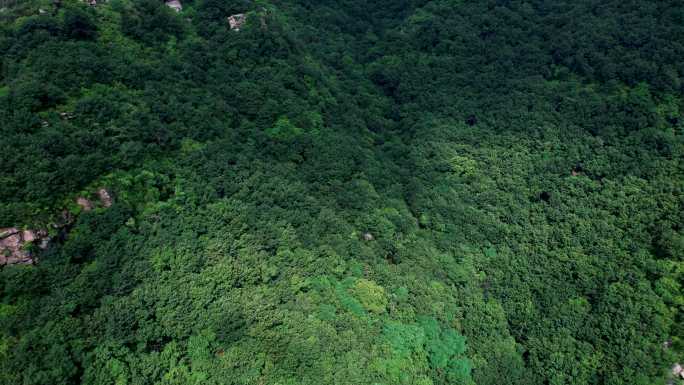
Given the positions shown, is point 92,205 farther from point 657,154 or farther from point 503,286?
point 657,154

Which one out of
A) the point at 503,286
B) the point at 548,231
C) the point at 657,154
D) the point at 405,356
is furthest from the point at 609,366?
the point at 657,154

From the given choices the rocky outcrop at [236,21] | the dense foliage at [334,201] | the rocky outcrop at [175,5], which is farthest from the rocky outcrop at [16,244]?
the rocky outcrop at [175,5]

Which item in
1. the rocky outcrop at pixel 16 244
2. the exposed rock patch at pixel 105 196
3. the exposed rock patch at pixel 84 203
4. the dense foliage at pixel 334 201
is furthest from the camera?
the exposed rock patch at pixel 105 196

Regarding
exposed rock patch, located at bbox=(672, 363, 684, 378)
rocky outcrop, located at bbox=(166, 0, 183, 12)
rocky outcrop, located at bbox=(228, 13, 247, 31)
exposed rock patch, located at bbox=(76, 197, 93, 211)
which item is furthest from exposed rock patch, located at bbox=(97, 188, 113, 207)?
exposed rock patch, located at bbox=(672, 363, 684, 378)

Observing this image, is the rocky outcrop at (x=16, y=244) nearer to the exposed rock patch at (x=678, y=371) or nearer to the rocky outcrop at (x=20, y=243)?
the rocky outcrop at (x=20, y=243)

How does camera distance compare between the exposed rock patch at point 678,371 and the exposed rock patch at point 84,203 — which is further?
the exposed rock patch at point 678,371

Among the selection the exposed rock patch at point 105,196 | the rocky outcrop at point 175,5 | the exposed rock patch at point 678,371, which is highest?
the rocky outcrop at point 175,5

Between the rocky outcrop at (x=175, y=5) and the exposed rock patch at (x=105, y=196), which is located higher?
the rocky outcrop at (x=175, y=5)
